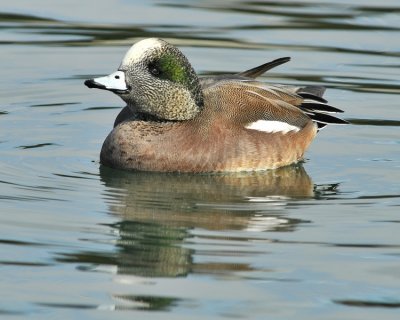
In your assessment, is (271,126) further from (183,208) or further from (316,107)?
(183,208)

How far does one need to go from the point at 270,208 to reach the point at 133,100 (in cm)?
170

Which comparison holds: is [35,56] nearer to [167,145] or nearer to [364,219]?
[167,145]

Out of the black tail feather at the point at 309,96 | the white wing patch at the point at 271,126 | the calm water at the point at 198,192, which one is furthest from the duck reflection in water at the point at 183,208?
the black tail feather at the point at 309,96

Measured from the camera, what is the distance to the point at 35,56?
1355 cm

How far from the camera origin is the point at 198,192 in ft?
30.2

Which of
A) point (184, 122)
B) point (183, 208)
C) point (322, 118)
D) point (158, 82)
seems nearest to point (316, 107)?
point (322, 118)

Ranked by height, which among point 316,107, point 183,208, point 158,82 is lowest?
point 183,208

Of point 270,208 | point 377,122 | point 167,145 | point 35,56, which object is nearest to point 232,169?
point 167,145

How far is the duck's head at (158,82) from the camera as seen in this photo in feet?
31.8

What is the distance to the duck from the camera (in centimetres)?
973

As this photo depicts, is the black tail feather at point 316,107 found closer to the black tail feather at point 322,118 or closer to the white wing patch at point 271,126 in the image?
the black tail feather at point 322,118

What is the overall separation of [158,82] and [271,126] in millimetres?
995

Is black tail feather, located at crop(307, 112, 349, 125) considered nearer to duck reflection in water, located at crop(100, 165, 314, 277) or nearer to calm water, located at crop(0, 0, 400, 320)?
calm water, located at crop(0, 0, 400, 320)

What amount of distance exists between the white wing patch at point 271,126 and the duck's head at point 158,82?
45cm
